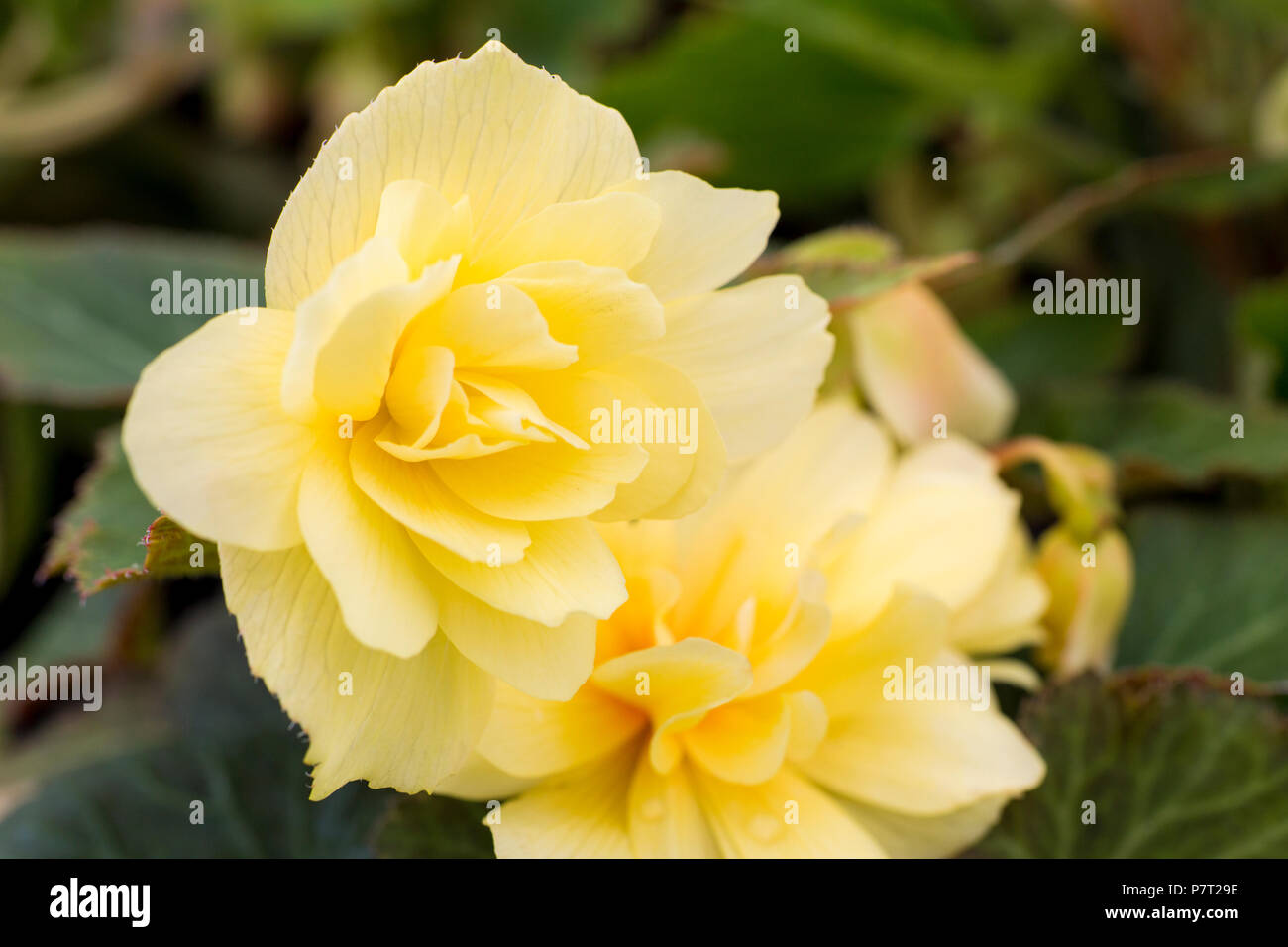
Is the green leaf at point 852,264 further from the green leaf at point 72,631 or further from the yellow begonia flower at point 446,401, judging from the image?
the green leaf at point 72,631

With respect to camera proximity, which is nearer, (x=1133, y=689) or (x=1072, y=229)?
(x=1133, y=689)

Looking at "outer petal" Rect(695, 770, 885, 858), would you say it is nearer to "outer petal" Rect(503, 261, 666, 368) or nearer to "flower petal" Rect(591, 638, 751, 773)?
"flower petal" Rect(591, 638, 751, 773)

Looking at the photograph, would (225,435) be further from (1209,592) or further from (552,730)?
(1209,592)

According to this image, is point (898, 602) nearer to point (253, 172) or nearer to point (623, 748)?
point (623, 748)

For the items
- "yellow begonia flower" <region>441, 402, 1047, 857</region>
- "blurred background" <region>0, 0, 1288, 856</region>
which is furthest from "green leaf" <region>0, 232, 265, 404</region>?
"yellow begonia flower" <region>441, 402, 1047, 857</region>

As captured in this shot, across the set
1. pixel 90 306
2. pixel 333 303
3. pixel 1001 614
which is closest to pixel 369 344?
pixel 333 303
